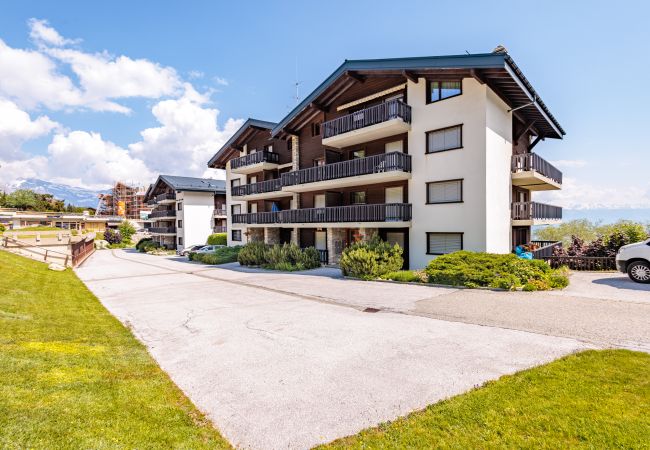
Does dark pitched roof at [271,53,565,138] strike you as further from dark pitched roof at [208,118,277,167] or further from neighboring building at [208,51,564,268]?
dark pitched roof at [208,118,277,167]

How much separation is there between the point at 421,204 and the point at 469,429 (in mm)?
16276

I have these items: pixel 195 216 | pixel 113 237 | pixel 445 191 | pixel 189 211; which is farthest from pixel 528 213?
pixel 113 237

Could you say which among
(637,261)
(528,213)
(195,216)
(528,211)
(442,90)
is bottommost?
(637,261)

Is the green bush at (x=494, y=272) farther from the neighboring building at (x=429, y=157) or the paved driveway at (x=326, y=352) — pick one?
the neighboring building at (x=429, y=157)

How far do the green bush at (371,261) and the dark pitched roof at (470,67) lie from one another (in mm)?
9925

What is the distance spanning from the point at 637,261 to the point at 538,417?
13.6 meters

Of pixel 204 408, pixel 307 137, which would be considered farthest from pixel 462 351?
pixel 307 137

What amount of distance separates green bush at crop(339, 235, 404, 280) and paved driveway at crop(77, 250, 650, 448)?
3.93 m

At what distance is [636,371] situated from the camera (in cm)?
540

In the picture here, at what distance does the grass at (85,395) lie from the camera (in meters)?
3.71

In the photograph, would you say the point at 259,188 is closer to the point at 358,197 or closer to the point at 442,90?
the point at 358,197

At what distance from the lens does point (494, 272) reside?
13359mm

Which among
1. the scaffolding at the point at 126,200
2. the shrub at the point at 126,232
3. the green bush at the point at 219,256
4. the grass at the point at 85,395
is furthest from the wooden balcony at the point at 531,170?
the scaffolding at the point at 126,200

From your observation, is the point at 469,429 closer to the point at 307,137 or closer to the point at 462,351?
the point at 462,351
